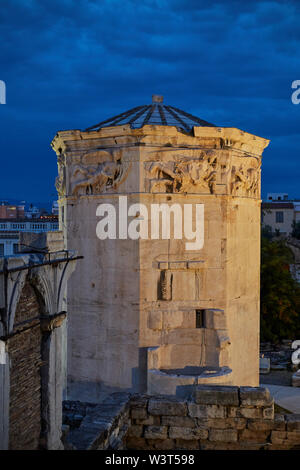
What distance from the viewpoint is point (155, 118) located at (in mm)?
11750

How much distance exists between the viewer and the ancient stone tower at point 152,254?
1055cm

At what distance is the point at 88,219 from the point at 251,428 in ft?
18.5

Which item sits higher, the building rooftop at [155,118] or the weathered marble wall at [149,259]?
the building rooftop at [155,118]

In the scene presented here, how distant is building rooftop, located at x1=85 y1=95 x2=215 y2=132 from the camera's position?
37.6 feet

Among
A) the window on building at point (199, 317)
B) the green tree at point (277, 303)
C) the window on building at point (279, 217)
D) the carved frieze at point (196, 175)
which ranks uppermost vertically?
the window on building at point (279, 217)

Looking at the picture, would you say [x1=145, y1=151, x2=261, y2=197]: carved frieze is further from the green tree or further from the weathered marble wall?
the green tree

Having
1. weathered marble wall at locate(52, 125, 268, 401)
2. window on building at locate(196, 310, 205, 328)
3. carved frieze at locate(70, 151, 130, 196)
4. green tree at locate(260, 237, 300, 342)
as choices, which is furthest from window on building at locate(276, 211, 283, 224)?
carved frieze at locate(70, 151, 130, 196)

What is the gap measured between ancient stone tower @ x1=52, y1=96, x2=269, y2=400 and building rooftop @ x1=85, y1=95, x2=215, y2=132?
4.6 inches

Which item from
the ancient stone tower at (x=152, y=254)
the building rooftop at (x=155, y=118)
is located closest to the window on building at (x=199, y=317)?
the ancient stone tower at (x=152, y=254)

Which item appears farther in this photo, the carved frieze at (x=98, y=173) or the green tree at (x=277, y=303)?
the green tree at (x=277, y=303)

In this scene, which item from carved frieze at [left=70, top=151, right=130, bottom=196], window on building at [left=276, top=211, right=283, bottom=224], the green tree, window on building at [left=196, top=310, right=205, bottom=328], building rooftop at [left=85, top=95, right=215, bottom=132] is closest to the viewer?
carved frieze at [left=70, top=151, right=130, bottom=196]

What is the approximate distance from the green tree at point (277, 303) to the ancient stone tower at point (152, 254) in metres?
12.0

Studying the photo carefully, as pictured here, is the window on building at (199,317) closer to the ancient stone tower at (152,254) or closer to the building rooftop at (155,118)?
the ancient stone tower at (152,254)
